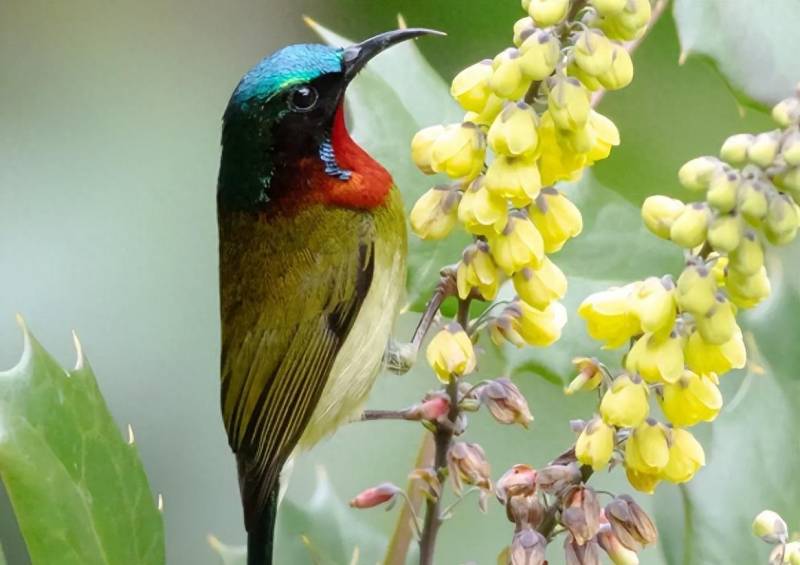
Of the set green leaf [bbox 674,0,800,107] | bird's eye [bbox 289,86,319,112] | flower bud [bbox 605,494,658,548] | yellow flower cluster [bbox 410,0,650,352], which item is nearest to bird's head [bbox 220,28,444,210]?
bird's eye [bbox 289,86,319,112]

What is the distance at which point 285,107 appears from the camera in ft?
5.87

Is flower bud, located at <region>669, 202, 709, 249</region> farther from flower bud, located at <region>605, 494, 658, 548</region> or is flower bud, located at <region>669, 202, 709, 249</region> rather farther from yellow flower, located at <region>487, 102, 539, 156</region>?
flower bud, located at <region>605, 494, 658, 548</region>

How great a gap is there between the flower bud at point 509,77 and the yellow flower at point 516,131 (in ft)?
0.04

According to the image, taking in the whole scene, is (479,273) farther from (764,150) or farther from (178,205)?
(178,205)

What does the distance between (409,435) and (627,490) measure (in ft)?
1.24

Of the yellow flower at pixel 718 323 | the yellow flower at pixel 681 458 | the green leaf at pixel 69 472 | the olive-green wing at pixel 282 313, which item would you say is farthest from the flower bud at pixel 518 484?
the olive-green wing at pixel 282 313

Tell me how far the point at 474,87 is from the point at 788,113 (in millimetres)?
285

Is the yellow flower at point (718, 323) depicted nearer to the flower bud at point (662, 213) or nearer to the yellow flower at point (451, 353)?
the flower bud at point (662, 213)

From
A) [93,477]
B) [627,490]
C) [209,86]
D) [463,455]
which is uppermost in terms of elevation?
[463,455]

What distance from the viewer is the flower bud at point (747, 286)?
3.12 feet

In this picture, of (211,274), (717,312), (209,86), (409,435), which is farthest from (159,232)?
(717,312)

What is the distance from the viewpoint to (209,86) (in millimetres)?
2627

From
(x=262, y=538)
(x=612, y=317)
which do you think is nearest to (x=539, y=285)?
(x=612, y=317)

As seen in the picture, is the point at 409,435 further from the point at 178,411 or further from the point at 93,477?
the point at 93,477
